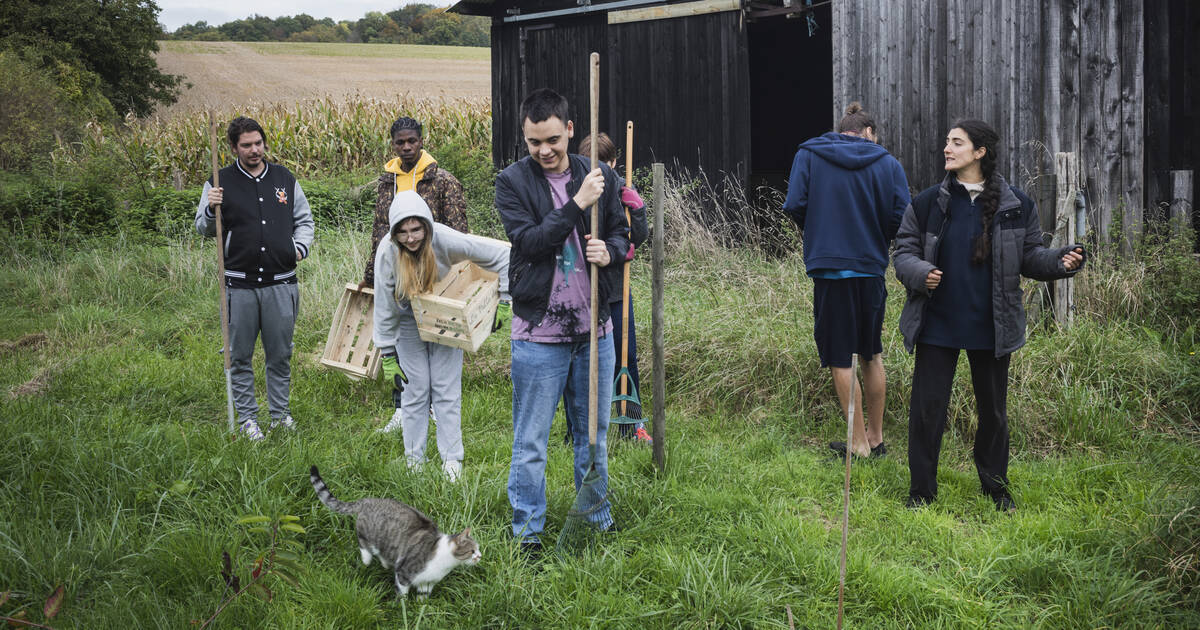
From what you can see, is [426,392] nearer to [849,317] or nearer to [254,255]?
[254,255]

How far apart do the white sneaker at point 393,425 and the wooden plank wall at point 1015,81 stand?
5018 millimetres

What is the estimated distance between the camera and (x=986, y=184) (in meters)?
4.34

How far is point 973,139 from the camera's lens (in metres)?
4.31

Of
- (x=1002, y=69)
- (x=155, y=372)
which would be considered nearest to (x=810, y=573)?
(x=155, y=372)

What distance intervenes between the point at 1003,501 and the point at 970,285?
3.55 ft

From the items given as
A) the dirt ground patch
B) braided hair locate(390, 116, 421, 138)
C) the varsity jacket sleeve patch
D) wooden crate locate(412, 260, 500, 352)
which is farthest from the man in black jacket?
the dirt ground patch

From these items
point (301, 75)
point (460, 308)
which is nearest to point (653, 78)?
point (460, 308)

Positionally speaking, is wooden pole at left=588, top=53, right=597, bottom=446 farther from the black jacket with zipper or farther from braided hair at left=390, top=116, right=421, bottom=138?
braided hair at left=390, top=116, right=421, bottom=138

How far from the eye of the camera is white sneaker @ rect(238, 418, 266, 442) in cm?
497

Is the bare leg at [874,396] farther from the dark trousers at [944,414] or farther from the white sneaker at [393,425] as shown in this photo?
the white sneaker at [393,425]

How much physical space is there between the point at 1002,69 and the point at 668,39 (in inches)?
178

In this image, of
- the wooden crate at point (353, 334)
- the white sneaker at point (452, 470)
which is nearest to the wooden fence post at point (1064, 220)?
the white sneaker at point (452, 470)

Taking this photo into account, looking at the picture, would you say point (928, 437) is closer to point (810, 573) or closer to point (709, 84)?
point (810, 573)

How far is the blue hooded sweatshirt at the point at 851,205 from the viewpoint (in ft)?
16.6
